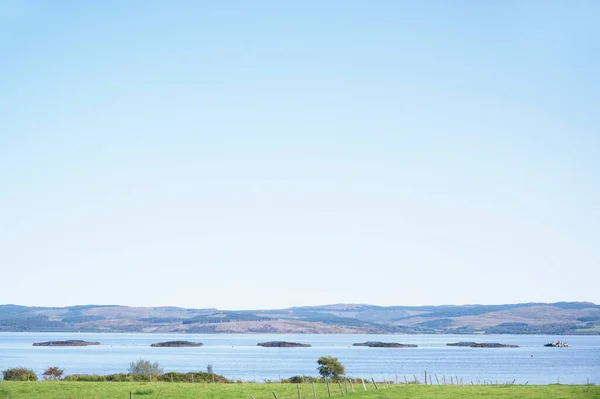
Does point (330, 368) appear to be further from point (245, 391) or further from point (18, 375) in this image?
point (18, 375)

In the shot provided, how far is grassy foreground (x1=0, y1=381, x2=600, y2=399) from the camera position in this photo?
2318 inches

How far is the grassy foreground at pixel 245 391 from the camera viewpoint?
58.9m

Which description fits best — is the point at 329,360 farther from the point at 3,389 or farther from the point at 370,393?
the point at 3,389

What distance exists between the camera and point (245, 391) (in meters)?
67.2

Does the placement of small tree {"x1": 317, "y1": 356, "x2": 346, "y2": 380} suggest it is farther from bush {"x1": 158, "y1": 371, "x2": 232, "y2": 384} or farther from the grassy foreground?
the grassy foreground

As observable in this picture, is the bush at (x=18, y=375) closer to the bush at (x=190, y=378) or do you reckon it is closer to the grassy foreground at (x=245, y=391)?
the bush at (x=190, y=378)

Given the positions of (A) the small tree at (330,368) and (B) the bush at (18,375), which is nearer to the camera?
(B) the bush at (18,375)

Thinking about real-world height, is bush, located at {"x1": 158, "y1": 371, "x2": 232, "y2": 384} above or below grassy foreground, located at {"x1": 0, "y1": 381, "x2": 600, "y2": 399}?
below

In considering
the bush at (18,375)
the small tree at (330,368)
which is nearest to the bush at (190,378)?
the small tree at (330,368)

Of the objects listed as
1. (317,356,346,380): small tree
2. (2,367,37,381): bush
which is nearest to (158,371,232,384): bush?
(317,356,346,380): small tree

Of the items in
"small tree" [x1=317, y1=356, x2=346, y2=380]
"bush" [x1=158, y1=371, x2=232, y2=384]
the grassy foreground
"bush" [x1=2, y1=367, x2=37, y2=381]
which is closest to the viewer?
the grassy foreground

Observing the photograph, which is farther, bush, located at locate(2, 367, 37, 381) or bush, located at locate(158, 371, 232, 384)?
bush, located at locate(2, 367, 37, 381)

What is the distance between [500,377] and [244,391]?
3217 inches

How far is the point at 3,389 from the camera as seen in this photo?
66.8 m
